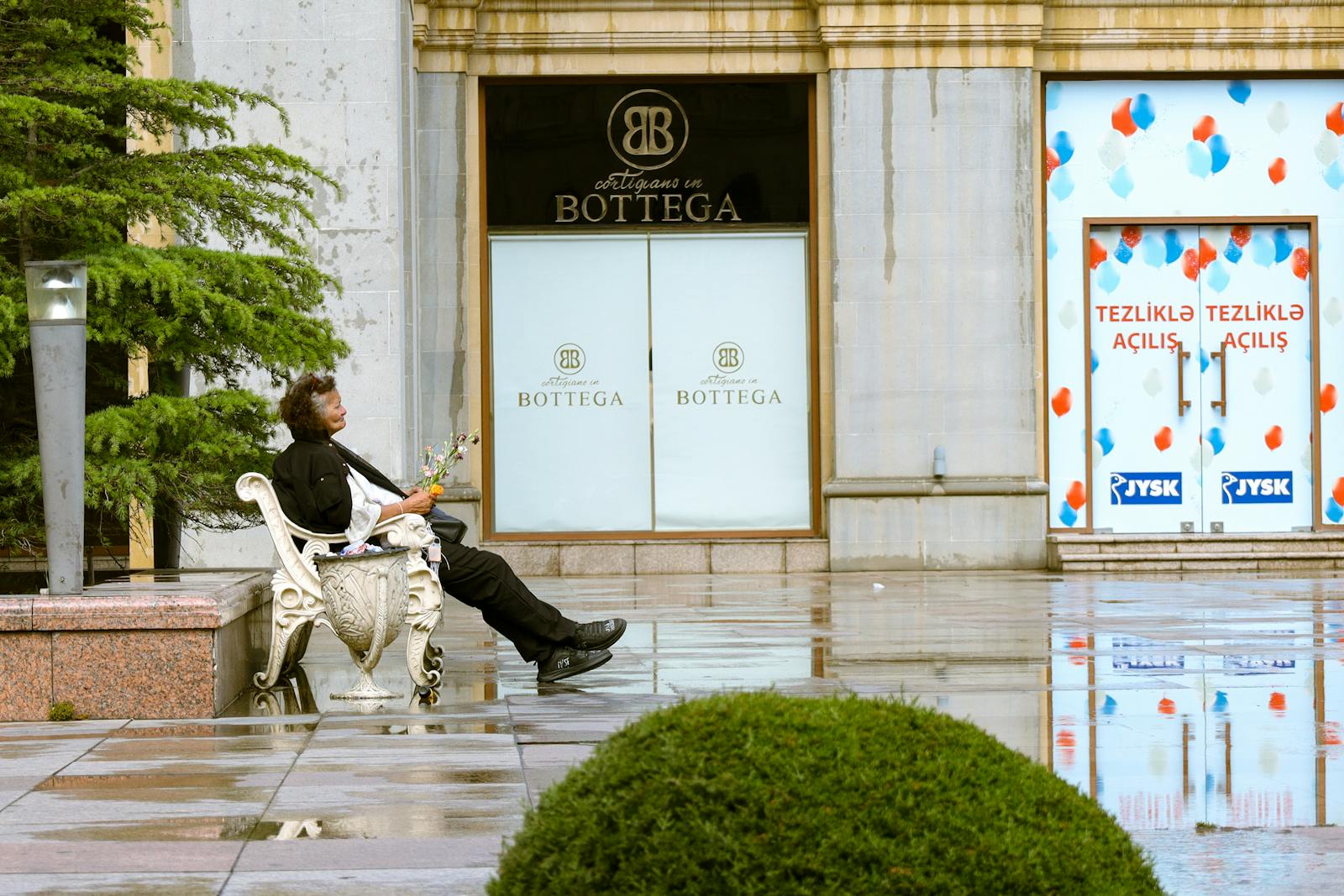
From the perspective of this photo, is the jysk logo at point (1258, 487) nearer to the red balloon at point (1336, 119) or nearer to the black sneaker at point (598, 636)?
the red balloon at point (1336, 119)

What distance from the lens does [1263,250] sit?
2217 cm

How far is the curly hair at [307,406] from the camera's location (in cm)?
958

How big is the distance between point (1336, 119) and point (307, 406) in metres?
16.8

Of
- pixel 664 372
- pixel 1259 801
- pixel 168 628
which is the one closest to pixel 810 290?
pixel 664 372

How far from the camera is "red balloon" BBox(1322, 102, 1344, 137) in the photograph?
22.3 metres

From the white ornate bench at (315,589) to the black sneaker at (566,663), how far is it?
24.8 inches

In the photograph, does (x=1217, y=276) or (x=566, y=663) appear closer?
(x=566, y=663)

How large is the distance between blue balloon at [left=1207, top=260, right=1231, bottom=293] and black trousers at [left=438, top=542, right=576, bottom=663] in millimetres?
14376

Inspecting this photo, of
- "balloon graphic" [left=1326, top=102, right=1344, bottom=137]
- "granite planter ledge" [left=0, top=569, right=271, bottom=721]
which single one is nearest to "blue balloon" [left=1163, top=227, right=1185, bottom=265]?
"balloon graphic" [left=1326, top=102, right=1344, bottom=137]

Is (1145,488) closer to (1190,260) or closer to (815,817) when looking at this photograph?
(1190,260)

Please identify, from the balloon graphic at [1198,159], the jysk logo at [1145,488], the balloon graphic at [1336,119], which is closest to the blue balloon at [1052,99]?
the balloon graphic at [1198,159]

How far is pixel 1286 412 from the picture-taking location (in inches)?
875

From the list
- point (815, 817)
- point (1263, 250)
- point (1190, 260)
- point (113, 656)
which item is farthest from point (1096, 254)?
point (815, 817)

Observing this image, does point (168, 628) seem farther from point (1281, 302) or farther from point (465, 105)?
point (1281, 302)
